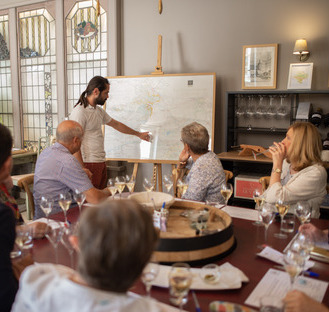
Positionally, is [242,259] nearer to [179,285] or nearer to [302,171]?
[179,285]

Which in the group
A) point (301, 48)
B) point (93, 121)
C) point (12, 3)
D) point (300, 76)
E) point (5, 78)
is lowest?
point (93, 121)

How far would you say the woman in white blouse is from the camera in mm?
→ 2287

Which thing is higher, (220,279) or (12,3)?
(12,3)

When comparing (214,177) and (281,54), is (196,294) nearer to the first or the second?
(214,177)

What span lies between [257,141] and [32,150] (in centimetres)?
380

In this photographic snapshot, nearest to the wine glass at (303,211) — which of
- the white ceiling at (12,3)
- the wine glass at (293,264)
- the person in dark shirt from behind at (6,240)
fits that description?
the wine glass at (293,264)

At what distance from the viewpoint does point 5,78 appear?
6.08 metres

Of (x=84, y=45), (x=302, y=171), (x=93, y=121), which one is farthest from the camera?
(x=84, y=45)

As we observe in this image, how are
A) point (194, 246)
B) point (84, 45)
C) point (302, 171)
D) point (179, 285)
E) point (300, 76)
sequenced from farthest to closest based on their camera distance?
1. point (84, 45)
2. point (300, 76)
3. point (302, 171)
4. point (194, 246)
5. point (179, 285)

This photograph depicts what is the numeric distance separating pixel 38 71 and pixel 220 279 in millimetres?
5392

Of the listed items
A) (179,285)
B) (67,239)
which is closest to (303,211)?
(179,285)

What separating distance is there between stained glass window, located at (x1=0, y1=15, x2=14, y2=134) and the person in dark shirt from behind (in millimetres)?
5172

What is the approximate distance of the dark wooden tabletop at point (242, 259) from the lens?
1.22m

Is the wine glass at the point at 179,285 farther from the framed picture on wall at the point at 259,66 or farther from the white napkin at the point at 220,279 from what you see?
the framed picture on wall at the point at 259,66
